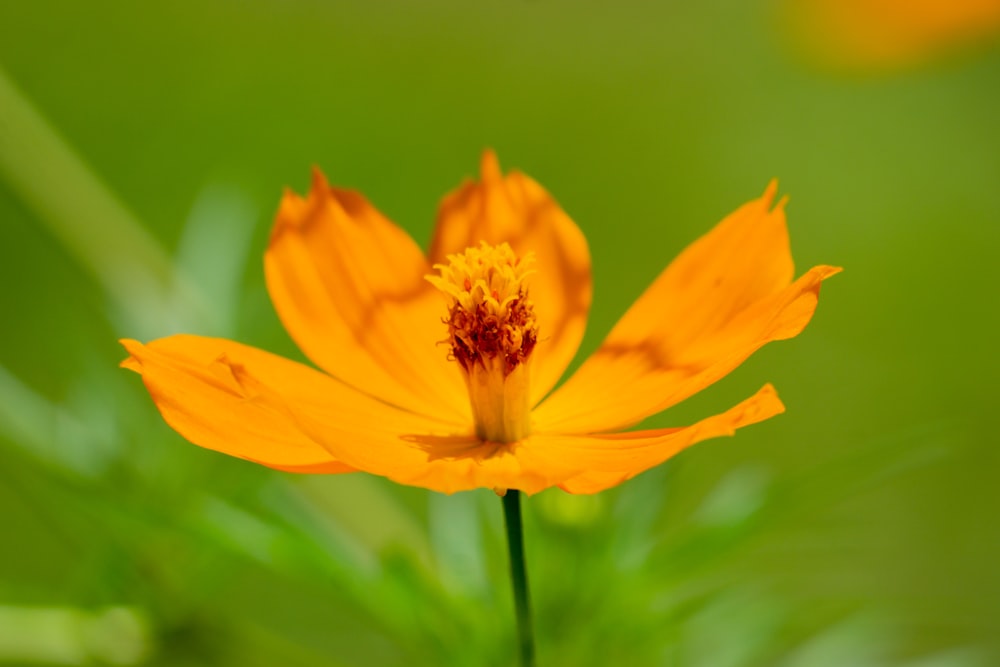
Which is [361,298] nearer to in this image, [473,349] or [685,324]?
[473,349]

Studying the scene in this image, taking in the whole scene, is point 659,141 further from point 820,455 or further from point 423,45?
point 820,455

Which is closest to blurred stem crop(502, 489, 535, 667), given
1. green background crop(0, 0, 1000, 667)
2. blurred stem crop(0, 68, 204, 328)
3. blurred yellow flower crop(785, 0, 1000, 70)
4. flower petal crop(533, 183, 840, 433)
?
flower petal crop(533, 183, 840, 433)

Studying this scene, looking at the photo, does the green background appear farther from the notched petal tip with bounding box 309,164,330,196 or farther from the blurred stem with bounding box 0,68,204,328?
the notched petal tip with bounding box 309,164,330,196

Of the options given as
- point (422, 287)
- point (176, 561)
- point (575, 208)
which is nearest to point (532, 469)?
point (422, 287)

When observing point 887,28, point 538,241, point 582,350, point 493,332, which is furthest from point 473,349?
point 887,28

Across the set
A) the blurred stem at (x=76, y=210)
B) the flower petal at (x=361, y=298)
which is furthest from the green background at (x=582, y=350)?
the flower petal at (x=361, y=298)

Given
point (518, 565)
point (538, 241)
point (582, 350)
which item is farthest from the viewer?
point (582, 350)
